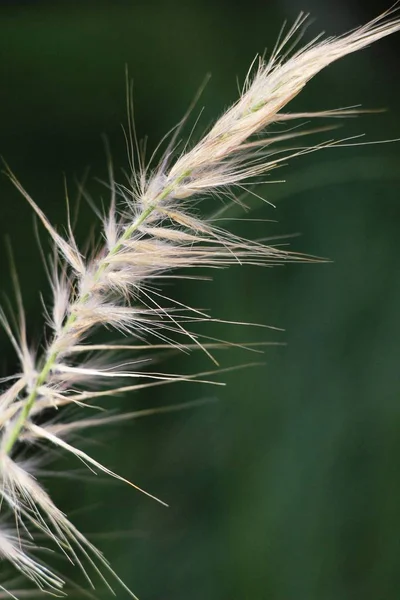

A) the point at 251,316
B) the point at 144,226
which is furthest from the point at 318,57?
the point at 251,316

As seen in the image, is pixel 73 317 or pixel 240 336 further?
pixel 240 336

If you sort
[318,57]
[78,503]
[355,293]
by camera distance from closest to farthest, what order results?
[318,57] < [78,503] < [355,293]

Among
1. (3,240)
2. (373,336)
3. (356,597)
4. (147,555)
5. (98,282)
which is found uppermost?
(98,282)

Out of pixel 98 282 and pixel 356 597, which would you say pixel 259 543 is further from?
pixel 98 282

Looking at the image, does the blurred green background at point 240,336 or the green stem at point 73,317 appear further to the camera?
the blurred green background at point 240,336

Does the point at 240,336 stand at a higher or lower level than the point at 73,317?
lower

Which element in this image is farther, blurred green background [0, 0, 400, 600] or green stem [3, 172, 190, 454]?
blurred green background [0, 0, 400, 600]

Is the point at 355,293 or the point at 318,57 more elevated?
the point at 318,57

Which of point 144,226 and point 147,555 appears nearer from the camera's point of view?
point 144,226
